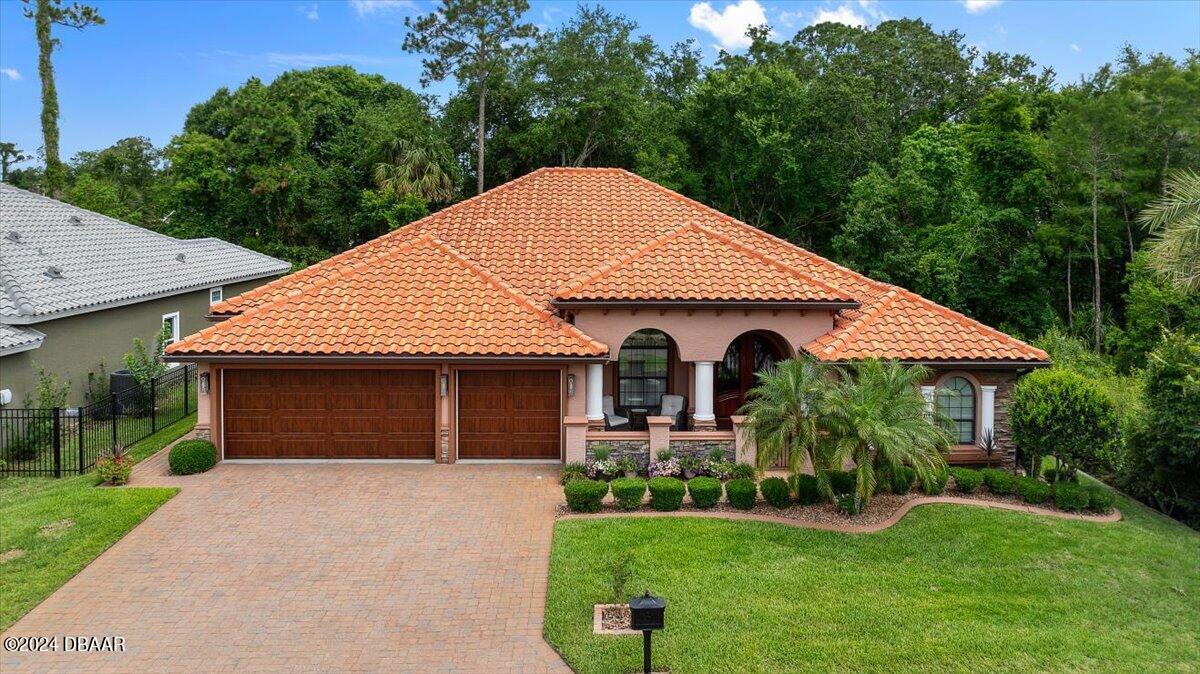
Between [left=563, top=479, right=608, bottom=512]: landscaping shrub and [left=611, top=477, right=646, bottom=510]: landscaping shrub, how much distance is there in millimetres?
231

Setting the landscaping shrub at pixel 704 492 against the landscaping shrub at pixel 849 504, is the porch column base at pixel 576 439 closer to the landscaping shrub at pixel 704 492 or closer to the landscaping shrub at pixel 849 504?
the landscaping shrub at pixel 704 492

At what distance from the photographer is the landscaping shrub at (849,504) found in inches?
512

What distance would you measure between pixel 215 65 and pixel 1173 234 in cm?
4993

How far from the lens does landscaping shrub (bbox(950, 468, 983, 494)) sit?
1406 cm

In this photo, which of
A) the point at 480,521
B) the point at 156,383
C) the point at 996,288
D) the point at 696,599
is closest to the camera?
the point at 696,599

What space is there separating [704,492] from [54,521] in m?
10.3

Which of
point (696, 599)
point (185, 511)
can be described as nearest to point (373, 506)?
point (185, 511)

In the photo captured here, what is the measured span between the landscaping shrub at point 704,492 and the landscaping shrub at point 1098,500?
660 centimetres

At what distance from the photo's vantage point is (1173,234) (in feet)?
51.5

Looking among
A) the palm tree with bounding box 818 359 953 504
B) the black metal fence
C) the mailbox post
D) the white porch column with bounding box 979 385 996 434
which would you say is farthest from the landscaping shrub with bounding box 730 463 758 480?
the black metal fence

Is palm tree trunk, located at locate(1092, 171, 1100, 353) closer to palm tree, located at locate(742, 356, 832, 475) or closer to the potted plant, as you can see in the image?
palm tree, located at locate(742, 356, 832, 475)

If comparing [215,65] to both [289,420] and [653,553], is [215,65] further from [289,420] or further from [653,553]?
[653,553]

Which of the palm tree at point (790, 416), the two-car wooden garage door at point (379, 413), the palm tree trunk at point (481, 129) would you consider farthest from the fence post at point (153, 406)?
the palm tree trunk at point (481, 129)

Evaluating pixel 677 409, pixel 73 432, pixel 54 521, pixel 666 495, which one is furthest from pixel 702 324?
pixel 73 432
